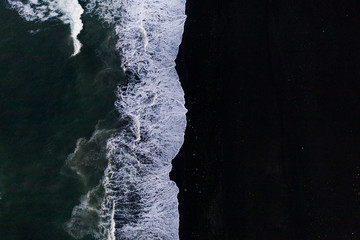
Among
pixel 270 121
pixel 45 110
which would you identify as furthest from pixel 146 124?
pixel 270 121

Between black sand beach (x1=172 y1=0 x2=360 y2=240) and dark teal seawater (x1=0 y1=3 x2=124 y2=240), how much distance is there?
373 cm

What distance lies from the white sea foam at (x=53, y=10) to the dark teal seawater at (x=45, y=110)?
374 millimetres

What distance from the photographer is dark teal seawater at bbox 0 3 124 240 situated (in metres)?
15.9

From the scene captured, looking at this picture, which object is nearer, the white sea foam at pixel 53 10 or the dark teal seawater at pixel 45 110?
the dark teal seawater at pixel 45 110

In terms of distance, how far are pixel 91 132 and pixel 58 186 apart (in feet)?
8.27

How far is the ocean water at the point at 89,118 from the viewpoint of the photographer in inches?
621

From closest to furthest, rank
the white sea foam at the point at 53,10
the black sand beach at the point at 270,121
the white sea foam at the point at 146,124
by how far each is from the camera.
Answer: the black sand beach at the point at 270,121, the white sea foam at the point at 146,124, the white sea foam at the point at 53,10

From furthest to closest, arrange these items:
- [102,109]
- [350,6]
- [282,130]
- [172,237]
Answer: [350,6]
[102,109]
[282,130]
[172,237]

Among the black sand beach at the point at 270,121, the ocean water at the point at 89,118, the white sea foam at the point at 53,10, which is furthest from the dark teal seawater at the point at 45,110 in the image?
the black sand beach at the point at 270,121

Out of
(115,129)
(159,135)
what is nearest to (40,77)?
(115,129)

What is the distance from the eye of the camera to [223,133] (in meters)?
16.8

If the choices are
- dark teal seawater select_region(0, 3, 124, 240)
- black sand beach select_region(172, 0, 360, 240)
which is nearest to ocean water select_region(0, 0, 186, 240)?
dark teal seawater select_region(0, 3, 124, 240)

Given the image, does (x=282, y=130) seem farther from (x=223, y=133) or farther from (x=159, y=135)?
(x=159, y=135)

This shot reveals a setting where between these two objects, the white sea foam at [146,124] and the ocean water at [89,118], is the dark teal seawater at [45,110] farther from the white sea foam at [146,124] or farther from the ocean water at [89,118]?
the white sea foam at [146,124]
